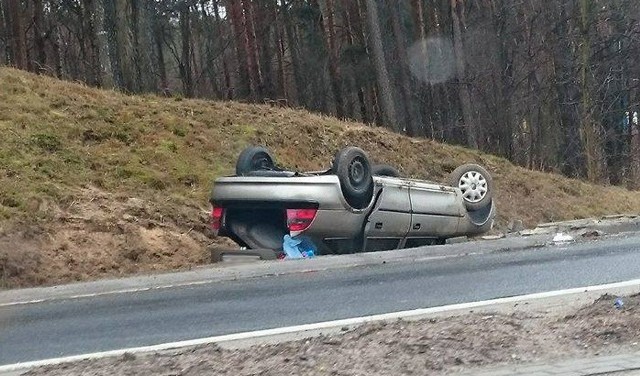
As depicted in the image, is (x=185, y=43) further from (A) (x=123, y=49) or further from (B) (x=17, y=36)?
(A) (x=123, y=49)

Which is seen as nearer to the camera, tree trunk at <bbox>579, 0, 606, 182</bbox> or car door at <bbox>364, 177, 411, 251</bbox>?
car door at <bbox>364, 177, 411, 251</bbox>

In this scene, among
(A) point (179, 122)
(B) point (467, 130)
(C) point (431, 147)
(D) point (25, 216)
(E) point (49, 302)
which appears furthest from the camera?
(B) point (467, 130)

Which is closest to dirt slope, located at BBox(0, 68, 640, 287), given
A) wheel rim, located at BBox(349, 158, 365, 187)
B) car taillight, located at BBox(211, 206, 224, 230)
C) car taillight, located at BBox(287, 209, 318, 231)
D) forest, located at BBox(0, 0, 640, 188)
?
car taillight, located at BBox(211, 206, 224, 230)

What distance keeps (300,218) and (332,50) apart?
91.9 ft

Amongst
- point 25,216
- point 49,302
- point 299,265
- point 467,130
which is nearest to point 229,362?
point 49,302

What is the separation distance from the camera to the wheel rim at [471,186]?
15.2m

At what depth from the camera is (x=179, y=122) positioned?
59.8 ft

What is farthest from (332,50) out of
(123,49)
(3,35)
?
(123,49)

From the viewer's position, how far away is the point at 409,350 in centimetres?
612

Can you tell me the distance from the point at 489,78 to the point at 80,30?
19.0 meters

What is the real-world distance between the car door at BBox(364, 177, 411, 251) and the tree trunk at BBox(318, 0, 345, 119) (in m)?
25.3

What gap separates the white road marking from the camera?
6727mm

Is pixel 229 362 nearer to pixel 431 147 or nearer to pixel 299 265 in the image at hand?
pixel 299 265

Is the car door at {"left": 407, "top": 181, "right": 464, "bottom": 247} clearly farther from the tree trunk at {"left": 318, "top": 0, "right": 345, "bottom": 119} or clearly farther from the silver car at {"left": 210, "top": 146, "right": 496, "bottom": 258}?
the tree trunk at {"left": 318, "top": 0, "right": 345, "bottom": 119}
